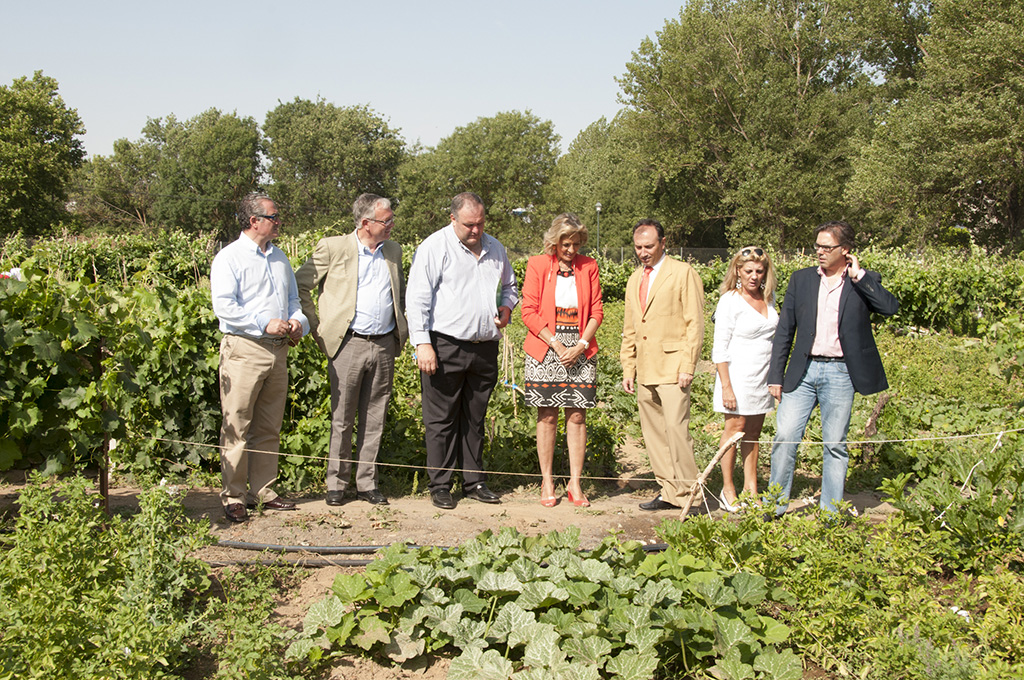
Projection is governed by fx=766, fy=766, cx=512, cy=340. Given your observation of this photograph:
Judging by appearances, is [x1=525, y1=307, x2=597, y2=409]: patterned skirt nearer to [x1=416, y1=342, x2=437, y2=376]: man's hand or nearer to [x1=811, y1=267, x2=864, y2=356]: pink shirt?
[x1=416, y1=342, x2=437, y2=376]: man's hand

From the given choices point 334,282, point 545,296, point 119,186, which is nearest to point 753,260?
point 545,296

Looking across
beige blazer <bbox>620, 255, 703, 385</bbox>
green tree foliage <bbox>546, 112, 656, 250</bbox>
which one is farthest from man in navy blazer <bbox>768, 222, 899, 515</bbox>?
green tree foliage <bbox>546, 112, 656, 250</bbox>

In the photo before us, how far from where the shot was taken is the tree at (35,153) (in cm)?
4747

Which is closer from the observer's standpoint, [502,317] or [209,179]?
[502,317]

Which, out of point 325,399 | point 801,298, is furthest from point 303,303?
point 801,298

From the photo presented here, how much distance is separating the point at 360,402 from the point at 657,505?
2025mm

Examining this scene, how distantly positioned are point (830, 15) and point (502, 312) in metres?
42.4

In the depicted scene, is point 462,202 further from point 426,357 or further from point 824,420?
point 824,420

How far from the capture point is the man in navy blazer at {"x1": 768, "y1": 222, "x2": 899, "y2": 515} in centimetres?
433

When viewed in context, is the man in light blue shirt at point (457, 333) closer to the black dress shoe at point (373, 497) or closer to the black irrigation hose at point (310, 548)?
the black dress shoe at point (373, 497)

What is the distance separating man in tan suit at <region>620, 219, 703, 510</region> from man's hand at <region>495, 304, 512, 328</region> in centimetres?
82

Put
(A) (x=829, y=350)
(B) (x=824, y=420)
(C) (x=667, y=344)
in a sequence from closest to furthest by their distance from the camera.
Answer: (A) (x=829, y=350) → (B) (x=824, y=420) → (C) (x=667, y=344)

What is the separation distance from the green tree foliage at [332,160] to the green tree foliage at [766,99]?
32982 mm

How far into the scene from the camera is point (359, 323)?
15.3 feet
